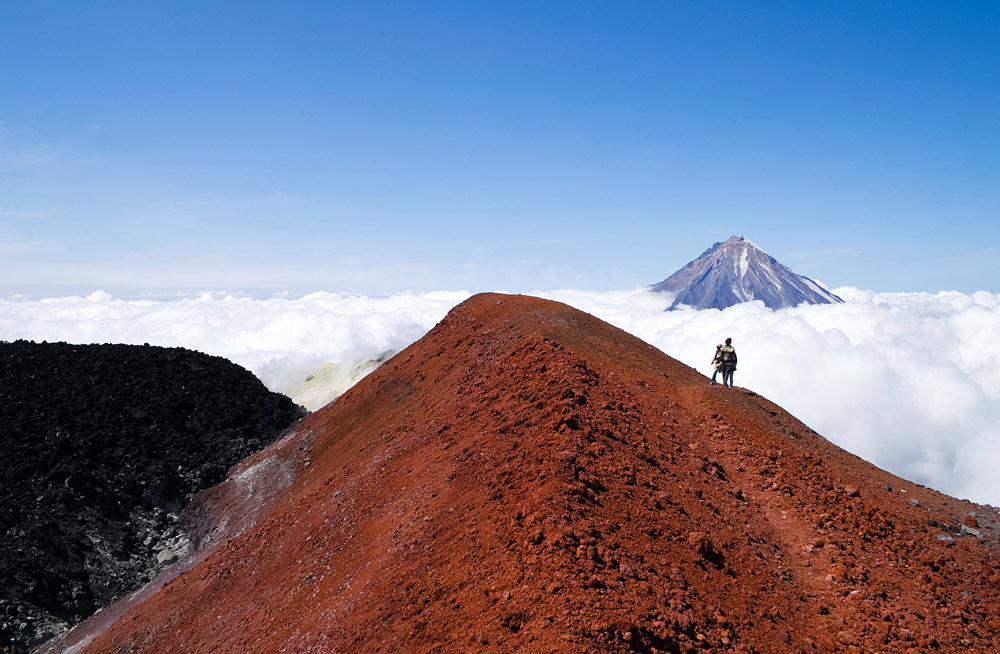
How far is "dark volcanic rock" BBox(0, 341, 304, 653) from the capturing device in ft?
63.0

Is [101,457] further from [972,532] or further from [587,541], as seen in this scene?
[972,532]

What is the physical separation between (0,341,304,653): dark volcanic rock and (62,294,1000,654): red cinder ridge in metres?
3.88

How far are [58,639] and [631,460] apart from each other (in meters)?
20.0

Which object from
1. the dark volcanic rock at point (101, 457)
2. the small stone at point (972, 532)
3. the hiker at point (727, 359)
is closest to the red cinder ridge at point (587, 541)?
the small stone at point (972, 532)

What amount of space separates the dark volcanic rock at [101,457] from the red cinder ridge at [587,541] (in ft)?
12.7

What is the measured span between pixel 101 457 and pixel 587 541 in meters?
25.8

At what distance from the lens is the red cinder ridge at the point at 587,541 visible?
8805 millimetres

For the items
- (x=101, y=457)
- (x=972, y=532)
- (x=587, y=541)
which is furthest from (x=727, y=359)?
(x=101, y=457)

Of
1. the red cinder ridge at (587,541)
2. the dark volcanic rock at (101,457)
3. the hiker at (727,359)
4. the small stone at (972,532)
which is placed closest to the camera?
the red cinder ridge at (587,541)

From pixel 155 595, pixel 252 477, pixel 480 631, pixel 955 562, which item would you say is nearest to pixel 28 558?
pixel 155 595

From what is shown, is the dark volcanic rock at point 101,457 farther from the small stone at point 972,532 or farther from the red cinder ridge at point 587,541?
the small stone at point 972,532

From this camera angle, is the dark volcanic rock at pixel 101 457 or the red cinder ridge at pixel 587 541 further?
the dark volcanic rock at pixel 101 457

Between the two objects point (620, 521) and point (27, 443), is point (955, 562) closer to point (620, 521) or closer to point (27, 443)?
point (620, 521)

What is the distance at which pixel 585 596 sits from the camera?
824 cm
